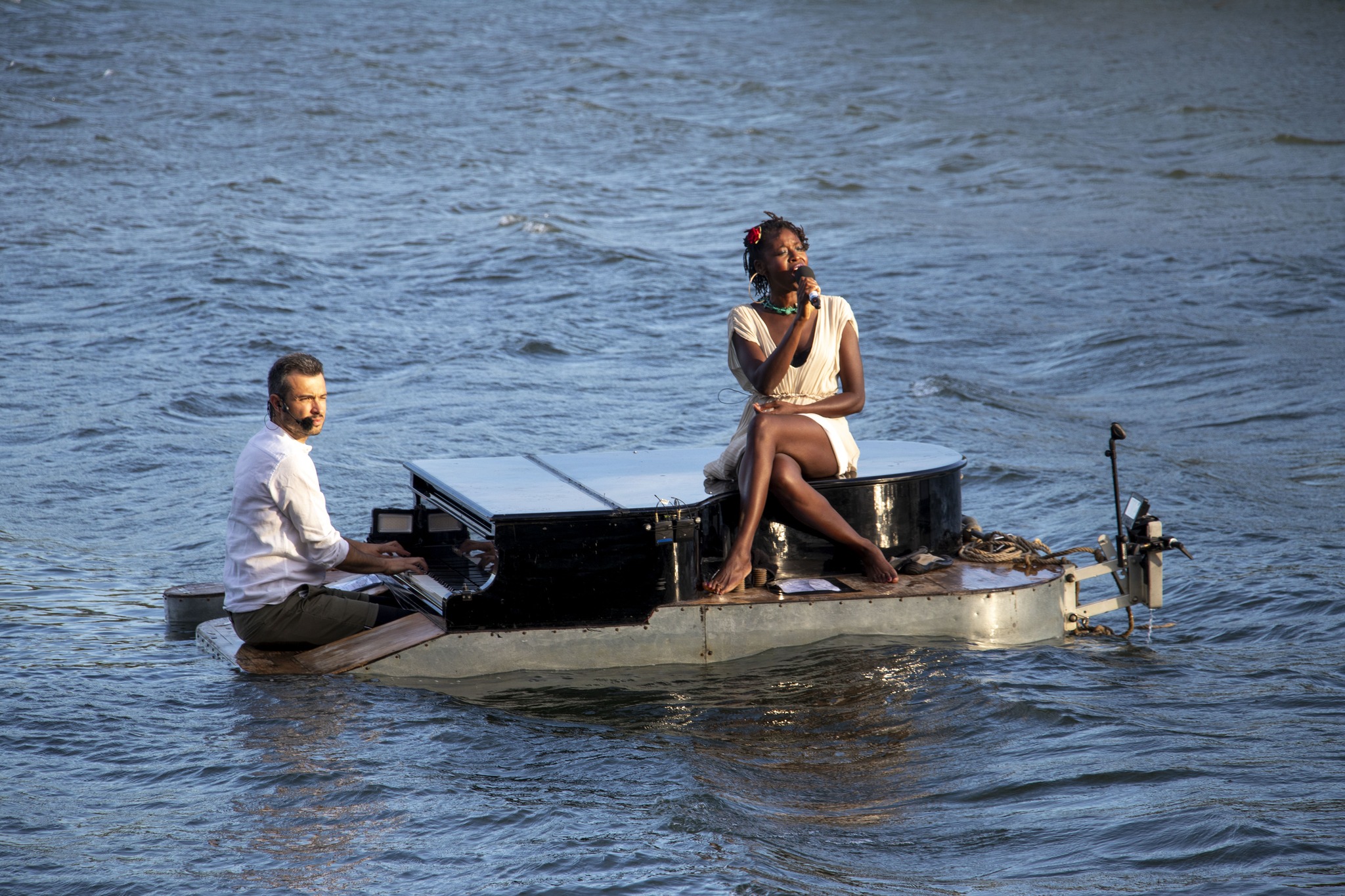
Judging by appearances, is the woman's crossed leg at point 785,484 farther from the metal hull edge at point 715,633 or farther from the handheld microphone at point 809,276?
the handheld microphone at point 809,276

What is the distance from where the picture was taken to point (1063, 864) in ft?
15.6

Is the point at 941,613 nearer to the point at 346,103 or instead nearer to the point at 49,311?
the point at 49,311

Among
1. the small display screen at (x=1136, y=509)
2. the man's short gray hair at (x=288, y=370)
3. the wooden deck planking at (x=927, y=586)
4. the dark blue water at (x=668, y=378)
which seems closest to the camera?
the dark blue water at (x=668, y=378)

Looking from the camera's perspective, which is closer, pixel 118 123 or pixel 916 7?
pixel 118 123

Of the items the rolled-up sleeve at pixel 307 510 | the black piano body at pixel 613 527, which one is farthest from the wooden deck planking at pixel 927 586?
the rolled-up sleeve at pixel 307 510

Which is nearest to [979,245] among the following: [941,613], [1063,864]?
[941,613]

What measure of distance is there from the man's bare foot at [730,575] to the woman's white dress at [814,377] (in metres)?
0.42

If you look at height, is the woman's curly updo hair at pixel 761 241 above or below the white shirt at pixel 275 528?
above

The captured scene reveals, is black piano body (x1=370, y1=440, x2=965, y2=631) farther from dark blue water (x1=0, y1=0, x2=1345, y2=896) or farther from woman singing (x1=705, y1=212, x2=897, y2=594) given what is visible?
dark blue water (x1=0, y1=0, x2=1345, y2=896)

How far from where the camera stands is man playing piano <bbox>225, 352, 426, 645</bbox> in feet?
19.1

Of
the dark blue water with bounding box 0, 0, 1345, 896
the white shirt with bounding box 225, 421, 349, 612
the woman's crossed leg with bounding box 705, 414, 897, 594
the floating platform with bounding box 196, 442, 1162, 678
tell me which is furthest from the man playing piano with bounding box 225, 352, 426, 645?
the woman's crossed leg with bounding box 705, 414, 897, 594

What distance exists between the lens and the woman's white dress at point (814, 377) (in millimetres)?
6301

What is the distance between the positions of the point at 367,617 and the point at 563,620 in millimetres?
920

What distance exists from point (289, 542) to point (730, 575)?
1905mm
